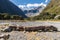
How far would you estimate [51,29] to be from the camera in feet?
129

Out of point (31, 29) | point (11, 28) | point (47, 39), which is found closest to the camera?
point (47, 39)

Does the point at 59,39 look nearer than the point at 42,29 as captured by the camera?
Yes

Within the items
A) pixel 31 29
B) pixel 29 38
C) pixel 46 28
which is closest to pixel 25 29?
pixel 31 29

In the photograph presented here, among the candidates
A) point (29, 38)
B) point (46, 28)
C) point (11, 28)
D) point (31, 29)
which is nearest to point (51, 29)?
point (46, 28)

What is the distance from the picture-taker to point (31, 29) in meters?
37.2

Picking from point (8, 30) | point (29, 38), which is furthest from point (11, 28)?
point (29, 38)

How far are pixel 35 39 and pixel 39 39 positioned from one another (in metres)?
0.49

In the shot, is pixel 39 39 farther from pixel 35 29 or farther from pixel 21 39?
pixel 35 29

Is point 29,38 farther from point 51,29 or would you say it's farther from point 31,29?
point 51,29

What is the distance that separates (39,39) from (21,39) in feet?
7.05

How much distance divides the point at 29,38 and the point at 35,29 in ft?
32.1

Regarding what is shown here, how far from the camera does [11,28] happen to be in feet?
130

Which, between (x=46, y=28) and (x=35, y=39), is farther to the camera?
(x=46, y=28)

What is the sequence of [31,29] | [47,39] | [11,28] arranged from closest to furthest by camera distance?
[47,39] → [31,29] → [11,28]
